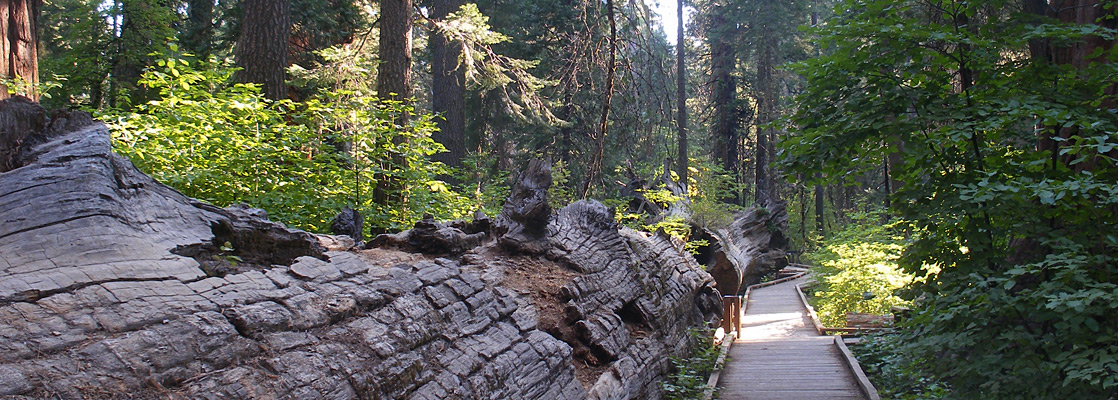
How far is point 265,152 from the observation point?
18.4 ft

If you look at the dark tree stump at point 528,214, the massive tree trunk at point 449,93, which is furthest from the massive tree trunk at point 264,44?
the massive tree trunk at point 449,93

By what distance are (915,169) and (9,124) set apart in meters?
5.80

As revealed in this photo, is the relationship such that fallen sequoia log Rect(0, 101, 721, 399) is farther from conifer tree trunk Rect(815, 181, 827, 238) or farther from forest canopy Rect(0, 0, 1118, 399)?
conifer tree trunk Rect(815, 181, 827, 238)

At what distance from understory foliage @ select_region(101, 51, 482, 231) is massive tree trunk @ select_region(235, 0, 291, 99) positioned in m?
1.55

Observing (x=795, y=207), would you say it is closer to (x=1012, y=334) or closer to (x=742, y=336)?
(x=742, y=336)

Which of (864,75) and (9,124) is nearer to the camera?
(9,124)

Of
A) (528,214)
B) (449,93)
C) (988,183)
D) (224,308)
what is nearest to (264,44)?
(528,214)

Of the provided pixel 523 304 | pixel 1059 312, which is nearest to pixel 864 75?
pixel 1059 312

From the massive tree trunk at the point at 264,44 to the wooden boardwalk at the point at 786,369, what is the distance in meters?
6.98

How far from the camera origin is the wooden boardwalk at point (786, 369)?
7789 mm

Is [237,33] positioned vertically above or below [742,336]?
above

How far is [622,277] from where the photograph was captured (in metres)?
6.64

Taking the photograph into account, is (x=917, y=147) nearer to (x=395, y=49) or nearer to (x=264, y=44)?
(x=395, y=49)

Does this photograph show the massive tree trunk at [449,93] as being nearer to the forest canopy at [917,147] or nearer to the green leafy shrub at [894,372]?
the forest canopy at [917,147]
